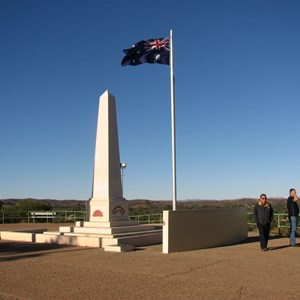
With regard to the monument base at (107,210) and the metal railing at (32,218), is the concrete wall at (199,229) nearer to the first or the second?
the monument base at (107,210)

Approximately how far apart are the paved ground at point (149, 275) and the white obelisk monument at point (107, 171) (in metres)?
4.16

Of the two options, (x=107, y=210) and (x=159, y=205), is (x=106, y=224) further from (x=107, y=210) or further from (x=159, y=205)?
(x=159, y=205)

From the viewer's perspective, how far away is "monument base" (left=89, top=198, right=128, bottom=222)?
640 inches

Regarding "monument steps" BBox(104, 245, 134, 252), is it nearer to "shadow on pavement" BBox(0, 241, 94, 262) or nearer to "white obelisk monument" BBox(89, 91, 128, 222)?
"shadow on pavement" BBox(0, 241, 94, 262)

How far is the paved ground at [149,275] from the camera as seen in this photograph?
6797mm

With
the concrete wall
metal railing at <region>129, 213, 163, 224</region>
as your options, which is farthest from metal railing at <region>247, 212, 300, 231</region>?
metal railing at <region>129, 213, 163, 224</region>

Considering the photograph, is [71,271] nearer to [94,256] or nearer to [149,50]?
[94,256]

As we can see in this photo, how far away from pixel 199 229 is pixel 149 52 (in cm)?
739

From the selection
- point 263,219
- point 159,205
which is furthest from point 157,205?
point 263,219

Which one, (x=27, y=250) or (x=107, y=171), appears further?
(x=107, y=171)

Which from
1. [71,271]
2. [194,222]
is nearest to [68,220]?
[194,222]

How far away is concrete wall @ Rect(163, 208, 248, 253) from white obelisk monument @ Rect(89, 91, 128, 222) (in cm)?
403

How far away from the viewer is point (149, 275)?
8.33 metres

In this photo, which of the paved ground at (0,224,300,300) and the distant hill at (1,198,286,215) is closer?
the paved ground at (0,224,300,300)
